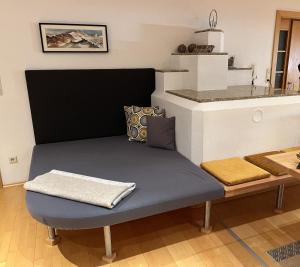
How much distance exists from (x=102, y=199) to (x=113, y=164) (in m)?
0.63

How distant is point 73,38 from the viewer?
2.67 metres

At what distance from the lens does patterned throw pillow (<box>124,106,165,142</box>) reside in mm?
2730

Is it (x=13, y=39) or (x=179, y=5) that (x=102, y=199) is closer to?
(x=13, y=39)

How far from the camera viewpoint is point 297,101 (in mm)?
2549

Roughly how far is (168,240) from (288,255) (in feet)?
2.83

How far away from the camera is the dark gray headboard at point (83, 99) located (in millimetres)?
2697

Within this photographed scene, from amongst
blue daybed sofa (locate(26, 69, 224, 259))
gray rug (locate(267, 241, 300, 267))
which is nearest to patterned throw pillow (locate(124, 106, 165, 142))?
blue daybed sofa (locate(26, 69, 224, 259))

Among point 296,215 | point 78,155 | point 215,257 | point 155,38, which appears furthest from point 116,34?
point 296,215

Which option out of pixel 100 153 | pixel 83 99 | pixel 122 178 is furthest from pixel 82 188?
pixel 83 99

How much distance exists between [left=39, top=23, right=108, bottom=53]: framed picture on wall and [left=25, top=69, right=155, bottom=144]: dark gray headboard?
238 millimetres

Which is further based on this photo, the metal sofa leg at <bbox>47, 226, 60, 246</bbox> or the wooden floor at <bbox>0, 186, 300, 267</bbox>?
the metal sofa leg at <bbox>47, 226, 60, 246</bbox>

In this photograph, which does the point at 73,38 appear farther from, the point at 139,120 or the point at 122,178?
the point at 122,178

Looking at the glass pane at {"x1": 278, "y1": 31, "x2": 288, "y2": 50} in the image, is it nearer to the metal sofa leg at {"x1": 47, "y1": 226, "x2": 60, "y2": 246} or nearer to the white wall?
the white wall

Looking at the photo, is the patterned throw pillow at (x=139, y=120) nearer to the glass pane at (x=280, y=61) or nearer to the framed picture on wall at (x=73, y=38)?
the framed picture on wall at (x=73, y=38)
